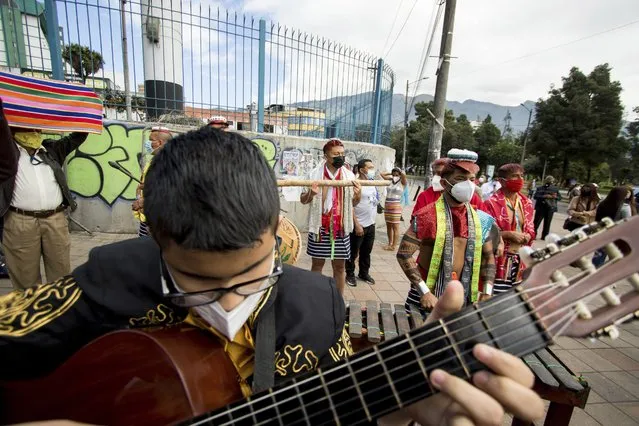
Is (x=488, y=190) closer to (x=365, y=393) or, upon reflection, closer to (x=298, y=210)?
(x=298, y=210)

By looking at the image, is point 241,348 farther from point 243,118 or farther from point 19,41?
point 19,41

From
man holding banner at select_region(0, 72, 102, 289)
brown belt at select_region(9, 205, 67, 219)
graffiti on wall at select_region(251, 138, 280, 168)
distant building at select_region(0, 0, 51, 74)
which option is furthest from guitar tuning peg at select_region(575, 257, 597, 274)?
distant building at select_region(0, 0, 51, 74)

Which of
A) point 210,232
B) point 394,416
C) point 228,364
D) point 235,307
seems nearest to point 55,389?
point 228,364

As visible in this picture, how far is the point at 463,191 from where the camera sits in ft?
8.25

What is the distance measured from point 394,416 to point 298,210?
276 inches

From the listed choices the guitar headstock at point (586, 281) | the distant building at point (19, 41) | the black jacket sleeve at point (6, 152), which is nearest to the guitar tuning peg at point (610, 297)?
the guitar headstock at point (586, 281)

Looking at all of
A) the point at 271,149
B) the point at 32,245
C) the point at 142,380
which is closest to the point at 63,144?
the point at 32,245

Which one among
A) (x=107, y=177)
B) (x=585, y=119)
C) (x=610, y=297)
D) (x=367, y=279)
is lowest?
(x=367, y=279)

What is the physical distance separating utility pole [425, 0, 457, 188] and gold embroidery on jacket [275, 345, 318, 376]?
6.44 meters

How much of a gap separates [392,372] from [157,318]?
0.88 m

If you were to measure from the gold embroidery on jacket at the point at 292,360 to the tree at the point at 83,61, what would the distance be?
6870 mm

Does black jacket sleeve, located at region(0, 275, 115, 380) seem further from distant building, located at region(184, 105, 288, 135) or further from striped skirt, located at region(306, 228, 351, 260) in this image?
distant building, located at region(184, 105, 288, 135)

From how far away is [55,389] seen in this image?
1171 mm

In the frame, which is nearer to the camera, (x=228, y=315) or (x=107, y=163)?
(x=228, y=315)
